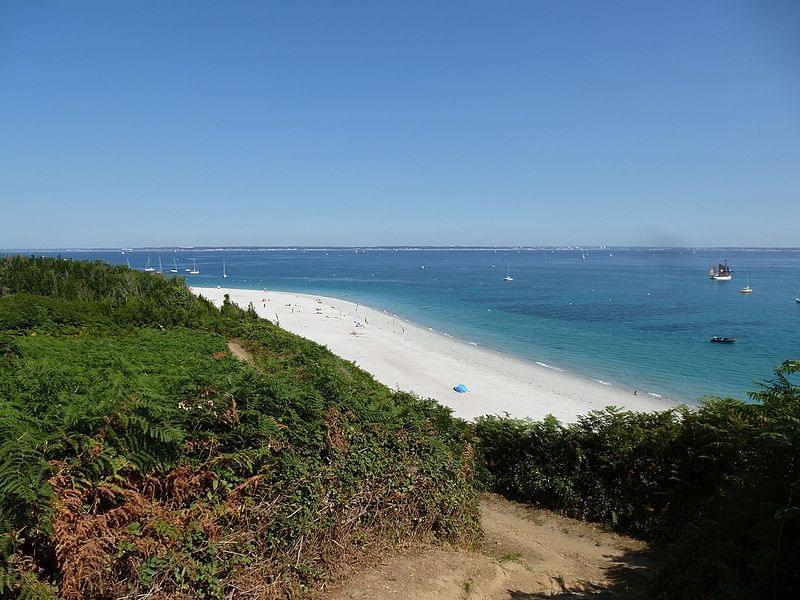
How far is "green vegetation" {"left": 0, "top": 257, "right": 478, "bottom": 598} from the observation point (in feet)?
14.4

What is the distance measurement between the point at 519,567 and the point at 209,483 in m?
4.61

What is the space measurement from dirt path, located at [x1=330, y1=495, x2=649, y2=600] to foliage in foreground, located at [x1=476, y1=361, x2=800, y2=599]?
2.00ft

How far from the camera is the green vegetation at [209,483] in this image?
4391mm

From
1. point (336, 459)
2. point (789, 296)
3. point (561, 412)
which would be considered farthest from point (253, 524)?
point (789, 296)

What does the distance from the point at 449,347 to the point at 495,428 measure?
3217cm

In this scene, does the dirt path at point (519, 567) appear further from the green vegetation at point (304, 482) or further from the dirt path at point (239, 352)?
the dirt path at point (239, 352)

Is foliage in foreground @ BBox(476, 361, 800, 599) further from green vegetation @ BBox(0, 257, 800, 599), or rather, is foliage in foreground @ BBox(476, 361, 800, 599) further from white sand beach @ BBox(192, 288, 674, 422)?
white sand beach @ BBox(192, 288, 674, 422)

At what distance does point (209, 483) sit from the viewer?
5.34 m

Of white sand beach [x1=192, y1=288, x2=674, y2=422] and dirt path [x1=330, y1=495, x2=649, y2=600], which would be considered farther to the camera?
white sand beach [x1=192, y1=288, x2=674, y2=422]

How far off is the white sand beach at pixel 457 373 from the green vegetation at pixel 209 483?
522 inches

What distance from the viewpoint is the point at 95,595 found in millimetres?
4434

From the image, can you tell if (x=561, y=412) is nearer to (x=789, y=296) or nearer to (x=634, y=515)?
(x=634, y=515)

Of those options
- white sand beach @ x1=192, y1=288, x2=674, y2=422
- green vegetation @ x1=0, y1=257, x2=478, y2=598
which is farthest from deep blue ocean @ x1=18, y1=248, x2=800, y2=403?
green vegetation @ x1=0, y1=257, x2=478, y2=598

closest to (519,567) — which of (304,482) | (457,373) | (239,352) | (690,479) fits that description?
(304,482)
